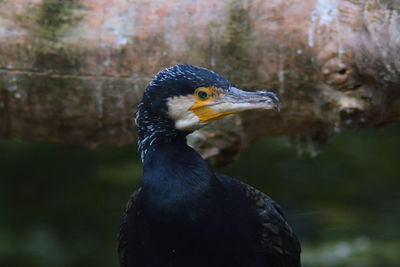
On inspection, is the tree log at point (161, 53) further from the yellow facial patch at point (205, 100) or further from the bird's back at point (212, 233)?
the yellow facial patch at point (205, 100)

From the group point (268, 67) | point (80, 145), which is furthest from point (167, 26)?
point (80, 145)

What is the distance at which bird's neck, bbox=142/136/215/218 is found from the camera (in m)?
2.95

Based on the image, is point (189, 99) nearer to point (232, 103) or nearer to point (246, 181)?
point (232, 103)

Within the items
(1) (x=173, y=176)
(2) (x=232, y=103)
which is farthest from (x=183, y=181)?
(2) (x=232, y=103)

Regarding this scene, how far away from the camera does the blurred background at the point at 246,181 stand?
5.62 m

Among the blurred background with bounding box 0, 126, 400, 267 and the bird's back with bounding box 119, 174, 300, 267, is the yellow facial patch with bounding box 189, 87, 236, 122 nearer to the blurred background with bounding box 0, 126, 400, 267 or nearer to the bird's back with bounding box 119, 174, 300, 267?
the bird's back with bounding box 119, 174, 300, 267

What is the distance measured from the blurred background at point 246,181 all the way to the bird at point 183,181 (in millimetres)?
2562

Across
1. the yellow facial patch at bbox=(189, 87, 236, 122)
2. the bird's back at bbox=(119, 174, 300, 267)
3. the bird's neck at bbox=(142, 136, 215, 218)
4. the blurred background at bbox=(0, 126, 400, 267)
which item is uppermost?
the yellow facial patch at bbox=(189, 87, 236, 122)

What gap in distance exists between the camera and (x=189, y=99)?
293 cm

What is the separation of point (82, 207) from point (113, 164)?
1.46ft

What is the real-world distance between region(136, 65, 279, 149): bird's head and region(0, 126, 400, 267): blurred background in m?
2.79

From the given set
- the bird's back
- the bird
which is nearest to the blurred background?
the bird's back

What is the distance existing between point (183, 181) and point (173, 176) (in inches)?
1.7

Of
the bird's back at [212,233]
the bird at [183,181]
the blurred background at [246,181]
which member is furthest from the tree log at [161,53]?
the blurred background at [246,181]
